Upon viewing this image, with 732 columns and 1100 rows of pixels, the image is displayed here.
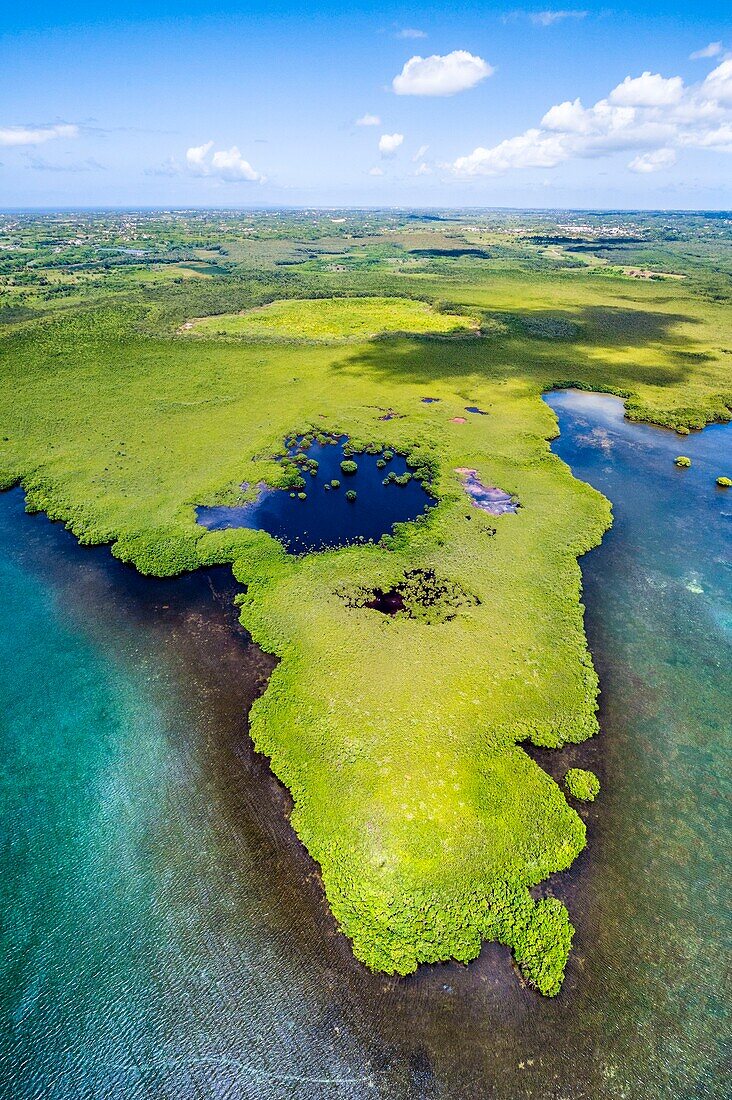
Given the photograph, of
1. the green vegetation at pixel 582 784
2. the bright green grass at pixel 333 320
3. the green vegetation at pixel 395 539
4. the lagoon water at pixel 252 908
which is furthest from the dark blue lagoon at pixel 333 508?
the bright green grass at pixel 333 320

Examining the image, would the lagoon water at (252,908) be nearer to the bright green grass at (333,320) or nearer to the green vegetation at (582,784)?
the green vegetation at (582,784)

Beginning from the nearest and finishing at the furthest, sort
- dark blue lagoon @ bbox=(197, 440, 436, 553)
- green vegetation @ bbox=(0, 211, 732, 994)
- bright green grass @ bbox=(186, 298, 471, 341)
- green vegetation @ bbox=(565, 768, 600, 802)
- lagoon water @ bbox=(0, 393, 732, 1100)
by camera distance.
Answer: lagoon water @ bbox=(0, 393, 732, 1100), green vegetation @ bbox=(0, 211, 732, 994), green vegetation @ bbox=(565, 768, 600, 802), dark blue lagoon @ bbox=(197, 440, 436, 553), bright green grass @ bbox=(186, 298, 471, 341)

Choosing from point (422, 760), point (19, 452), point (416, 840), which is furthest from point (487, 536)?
point (19, 452)

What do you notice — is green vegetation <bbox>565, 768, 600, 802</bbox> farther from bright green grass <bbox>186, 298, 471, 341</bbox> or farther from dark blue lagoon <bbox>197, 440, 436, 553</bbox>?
bright green grass <bbox>186, 298, 471, 341</bbox>

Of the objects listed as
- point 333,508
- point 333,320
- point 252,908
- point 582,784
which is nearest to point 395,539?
point 333,508

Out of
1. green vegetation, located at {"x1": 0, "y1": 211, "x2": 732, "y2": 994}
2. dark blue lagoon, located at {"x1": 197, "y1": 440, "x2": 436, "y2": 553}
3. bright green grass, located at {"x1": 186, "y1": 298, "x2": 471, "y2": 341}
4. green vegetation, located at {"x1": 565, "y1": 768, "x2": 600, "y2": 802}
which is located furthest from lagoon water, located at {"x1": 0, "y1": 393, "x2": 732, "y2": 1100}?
bright green grass, located at {"x1": 186, "y1": 298, "x2": 471, "y2": 341}

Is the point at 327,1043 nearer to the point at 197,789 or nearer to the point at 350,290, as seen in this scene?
the point at 197,789
